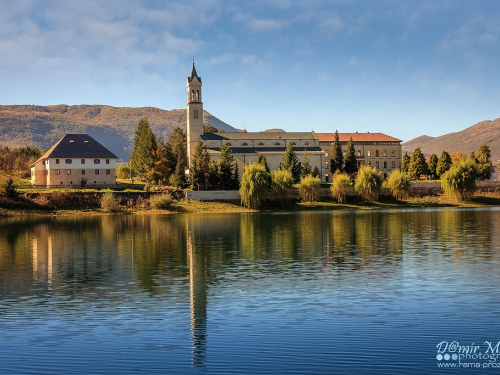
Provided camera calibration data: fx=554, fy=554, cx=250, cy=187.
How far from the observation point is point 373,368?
38.9ft

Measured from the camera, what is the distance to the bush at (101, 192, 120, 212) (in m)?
69.8

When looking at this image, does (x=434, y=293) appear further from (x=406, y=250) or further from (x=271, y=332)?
(x=406, y=250)

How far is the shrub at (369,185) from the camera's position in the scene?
76.3m

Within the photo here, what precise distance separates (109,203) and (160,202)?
251 inches

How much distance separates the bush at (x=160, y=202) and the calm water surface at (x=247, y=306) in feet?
117

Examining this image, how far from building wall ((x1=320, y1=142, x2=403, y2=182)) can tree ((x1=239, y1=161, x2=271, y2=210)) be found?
1922 inches

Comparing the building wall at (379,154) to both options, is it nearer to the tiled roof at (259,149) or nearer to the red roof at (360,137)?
the red roof at (360,137)

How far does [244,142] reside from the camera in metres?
103

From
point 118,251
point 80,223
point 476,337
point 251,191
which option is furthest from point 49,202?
point 476,337

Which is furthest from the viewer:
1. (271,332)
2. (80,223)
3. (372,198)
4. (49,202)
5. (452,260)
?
(372,198)

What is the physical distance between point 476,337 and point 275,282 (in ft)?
30.0

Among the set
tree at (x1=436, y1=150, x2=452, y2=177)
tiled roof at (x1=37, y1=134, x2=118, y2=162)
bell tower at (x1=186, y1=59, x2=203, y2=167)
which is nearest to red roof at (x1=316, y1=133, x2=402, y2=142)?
tree at (x1=436, y1=150, x2=452, y2=177)

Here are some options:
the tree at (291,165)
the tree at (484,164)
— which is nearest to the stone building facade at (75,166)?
the tree at (291,165)

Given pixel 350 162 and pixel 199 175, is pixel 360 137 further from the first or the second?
pixel 199 175
